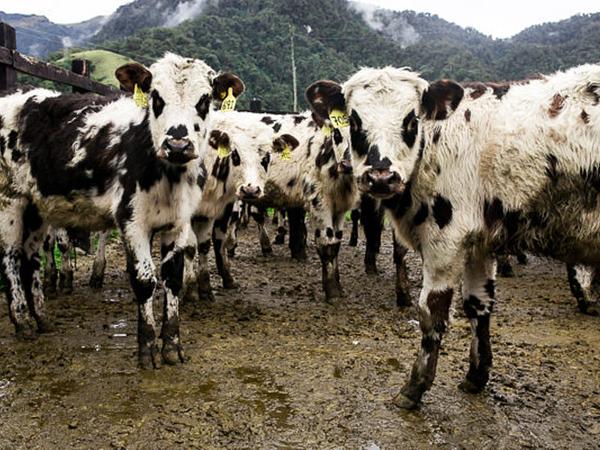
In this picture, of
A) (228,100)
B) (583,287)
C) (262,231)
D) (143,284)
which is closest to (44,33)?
(262,231)

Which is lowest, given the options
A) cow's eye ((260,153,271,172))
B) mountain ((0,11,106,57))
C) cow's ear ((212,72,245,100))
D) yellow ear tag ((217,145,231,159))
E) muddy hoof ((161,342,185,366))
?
muddy hoof ((161,342,185,366))

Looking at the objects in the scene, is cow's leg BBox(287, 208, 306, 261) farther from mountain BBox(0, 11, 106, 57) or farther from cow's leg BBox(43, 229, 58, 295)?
mountain BBox(0, 11, 106, 57)

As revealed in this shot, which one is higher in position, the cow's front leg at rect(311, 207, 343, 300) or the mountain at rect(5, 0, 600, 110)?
the mountain at rect(5, 0, 600, 110)

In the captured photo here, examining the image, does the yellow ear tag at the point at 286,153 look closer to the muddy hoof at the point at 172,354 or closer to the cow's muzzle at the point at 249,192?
the cow's muzzle at the point at 249,192

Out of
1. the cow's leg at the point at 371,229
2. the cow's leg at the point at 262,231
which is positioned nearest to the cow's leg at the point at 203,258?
the cow's leg at the point at 371,229

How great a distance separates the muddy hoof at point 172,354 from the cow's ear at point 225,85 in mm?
2225

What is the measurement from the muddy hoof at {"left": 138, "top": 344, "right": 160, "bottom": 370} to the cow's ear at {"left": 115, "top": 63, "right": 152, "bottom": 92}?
85.9 inches

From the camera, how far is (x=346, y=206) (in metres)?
7.77

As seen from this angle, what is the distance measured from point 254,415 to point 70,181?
2.83 meters

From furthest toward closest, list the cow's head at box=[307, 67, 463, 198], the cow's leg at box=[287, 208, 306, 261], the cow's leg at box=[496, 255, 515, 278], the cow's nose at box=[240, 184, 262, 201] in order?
the cow's leg at box=[287, 208, 306, 261] → the cow's leg at box=[496, 255, 515, 278] → the cow's nose at box=[240, 184, 262, 201] → the cow's head at box=[307, 67, 463, 198]

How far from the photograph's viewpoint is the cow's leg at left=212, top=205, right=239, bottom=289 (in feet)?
26.2

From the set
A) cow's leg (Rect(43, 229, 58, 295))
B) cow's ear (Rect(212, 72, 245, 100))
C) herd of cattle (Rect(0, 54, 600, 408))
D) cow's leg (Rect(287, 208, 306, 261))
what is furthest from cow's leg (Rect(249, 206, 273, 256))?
cow's ear (Rect(212, 72, 245, 100))

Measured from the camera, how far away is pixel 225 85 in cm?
509

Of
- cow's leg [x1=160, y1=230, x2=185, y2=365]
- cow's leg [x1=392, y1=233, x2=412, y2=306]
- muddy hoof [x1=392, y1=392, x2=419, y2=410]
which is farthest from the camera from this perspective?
cow's leg [x1=392, y1=233, x2=412, y2=306]
